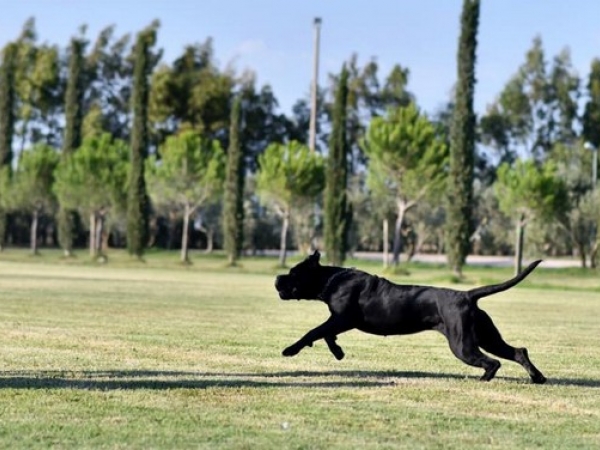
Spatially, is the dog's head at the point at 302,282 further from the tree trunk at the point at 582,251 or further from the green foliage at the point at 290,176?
the tree trunk at the point at 582,251

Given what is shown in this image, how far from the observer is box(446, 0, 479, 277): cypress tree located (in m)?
49.5

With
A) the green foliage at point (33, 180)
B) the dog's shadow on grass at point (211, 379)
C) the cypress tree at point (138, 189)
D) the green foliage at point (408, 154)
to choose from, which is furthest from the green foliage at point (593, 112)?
the dog's shadow on grass at point (211, 379)

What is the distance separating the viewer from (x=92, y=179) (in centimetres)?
6222

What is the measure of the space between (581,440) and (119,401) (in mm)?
3631

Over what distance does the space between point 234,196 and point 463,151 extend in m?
15.3

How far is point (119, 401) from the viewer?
9352mm

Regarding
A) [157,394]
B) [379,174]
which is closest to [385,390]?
[157,394]

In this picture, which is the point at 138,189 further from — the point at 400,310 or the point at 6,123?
the point at 400,310

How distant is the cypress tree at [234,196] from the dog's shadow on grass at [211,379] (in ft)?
157

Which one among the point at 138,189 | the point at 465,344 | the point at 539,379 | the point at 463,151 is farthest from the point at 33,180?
the point at 465,344

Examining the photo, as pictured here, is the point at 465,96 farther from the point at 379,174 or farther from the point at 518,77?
the point at 518,77

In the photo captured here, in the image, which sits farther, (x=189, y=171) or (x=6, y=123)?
(x=6, y=123)

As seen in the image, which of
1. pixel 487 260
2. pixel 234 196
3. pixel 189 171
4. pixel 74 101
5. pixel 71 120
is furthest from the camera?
pixel 487 260

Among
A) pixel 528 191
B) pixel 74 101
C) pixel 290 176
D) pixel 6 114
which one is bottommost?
pixel 528 191
